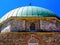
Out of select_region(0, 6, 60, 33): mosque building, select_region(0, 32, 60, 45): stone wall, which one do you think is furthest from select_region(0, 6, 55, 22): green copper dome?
select_region(0, 32, 60, 45): stone wall

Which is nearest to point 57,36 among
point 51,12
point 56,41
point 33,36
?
point 56,41

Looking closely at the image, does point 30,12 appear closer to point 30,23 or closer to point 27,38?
point 30,23

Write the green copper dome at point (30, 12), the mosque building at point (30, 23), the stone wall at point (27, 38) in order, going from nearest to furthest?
the stone wall at point (27, 38) < the mosque building at point (30, 23) < the green copper dome at point (30, 12)

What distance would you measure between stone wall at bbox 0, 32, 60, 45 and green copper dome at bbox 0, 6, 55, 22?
6.63 ft

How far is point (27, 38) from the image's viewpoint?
18328 millimetres

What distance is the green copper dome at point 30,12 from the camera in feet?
65.4

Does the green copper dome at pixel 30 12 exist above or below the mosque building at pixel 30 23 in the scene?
above

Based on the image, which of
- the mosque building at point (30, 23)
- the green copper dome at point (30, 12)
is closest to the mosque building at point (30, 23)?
the mosque building at point (30, 23)

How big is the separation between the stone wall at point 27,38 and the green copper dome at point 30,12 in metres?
2.02

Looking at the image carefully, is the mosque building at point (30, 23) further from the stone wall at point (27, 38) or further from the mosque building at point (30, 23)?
the stone wall at point (27, 38)

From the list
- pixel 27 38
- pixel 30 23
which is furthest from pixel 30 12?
pixel 27 38

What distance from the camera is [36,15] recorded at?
1988cm

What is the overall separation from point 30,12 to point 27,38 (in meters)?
2.68

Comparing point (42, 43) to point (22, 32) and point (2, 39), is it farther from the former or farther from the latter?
point (2, 39)
